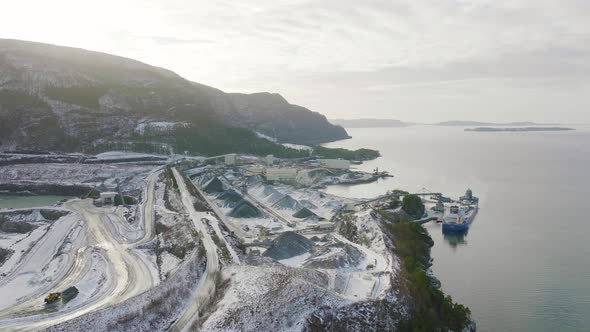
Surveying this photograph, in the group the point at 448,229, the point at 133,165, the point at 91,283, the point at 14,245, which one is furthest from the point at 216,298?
the point at 133,165

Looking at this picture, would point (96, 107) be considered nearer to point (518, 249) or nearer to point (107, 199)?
point (107, 199)

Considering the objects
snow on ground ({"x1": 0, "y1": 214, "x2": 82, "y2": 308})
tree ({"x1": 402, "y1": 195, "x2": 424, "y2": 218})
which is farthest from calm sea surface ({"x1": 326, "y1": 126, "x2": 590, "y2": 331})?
snow on ground ({"x1": 0, "y1": 214, "x2": 82, "y2": 308})

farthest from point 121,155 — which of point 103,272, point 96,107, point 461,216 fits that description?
point 461,216

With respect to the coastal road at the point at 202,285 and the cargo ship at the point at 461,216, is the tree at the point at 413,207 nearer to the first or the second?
the cargo ship at the point at 461,216

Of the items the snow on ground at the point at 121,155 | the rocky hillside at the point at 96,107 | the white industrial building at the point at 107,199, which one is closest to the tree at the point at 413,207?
the white industrial building at the point at 107,199

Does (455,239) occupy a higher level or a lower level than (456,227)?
lower

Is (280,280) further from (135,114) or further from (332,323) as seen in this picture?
(135,114)
